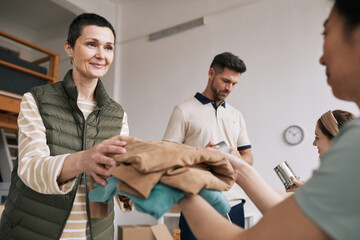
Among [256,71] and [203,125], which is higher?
[256,71]

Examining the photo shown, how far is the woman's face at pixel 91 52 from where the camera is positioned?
1247mm

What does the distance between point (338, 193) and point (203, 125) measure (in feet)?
5.55

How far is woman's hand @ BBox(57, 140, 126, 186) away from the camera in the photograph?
79 cm

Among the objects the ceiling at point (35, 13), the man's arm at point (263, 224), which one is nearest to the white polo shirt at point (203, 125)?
the man's arm at point (263, 224)

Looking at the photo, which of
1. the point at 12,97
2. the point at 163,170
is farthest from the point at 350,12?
the point at 12,97

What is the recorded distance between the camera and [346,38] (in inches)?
21.3

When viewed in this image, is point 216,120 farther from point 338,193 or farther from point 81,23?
point 338,193

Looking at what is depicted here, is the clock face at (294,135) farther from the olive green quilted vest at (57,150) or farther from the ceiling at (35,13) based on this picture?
the ceiling at (35,13)

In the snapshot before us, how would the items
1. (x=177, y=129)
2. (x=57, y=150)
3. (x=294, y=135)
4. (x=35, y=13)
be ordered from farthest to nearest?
(x=35, y=13) < (x=294, y=135) < (x=177, y=129) < (x=57, y=150)

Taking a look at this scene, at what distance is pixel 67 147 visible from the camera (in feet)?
3.68

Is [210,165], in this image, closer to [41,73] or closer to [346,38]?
[346,38]

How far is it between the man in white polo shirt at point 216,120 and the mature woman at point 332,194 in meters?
1.37

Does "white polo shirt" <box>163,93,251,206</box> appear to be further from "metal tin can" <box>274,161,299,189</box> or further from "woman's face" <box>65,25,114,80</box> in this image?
"woman's face" <box>65,25,114,80</box>

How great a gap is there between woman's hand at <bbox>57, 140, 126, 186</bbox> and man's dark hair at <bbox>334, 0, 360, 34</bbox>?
0.54 meters
